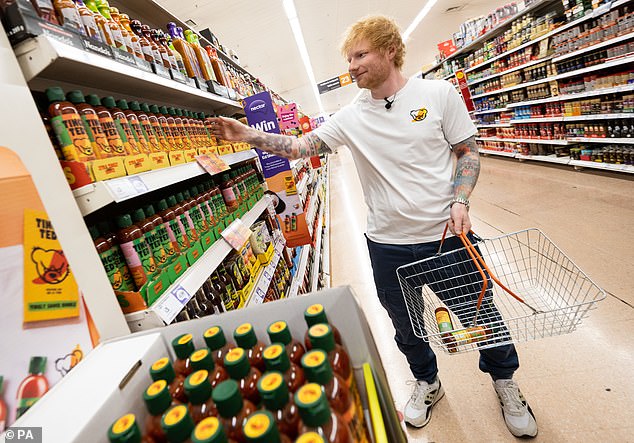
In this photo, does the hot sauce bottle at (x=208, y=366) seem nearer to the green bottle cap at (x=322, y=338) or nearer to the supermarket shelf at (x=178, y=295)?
the green bottle cap at (x=322, y=338)

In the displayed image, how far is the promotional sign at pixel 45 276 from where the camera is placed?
0.90 metres

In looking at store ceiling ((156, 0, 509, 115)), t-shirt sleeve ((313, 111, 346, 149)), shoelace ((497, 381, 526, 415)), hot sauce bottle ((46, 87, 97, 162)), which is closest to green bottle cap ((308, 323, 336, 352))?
hot sauce bottle ((46, 87, 97, 162))

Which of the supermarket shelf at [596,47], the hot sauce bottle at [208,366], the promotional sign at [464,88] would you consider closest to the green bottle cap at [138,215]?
the hot sauce bottle at [208,366]

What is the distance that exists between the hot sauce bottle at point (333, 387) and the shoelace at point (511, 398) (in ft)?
4.50

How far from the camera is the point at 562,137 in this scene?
5512 mm

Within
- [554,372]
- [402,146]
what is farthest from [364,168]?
[554,372]

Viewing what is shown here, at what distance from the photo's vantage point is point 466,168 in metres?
1.44

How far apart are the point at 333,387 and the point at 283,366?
90mm

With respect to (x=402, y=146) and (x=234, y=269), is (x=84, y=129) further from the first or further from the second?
(x=402, y=146)

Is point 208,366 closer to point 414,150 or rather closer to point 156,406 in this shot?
point 156,406

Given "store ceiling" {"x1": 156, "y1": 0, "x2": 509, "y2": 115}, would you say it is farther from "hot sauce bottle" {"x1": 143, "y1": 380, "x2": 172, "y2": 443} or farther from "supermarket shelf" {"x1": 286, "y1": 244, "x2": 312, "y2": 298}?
"hot sauce bottle" {"x1": 143, "y1": 380, "x2": 172, "y2": 443}

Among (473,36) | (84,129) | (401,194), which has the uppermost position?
(473,36)

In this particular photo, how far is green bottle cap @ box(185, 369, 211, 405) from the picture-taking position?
1.82 feet

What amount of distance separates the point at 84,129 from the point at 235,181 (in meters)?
1.16
